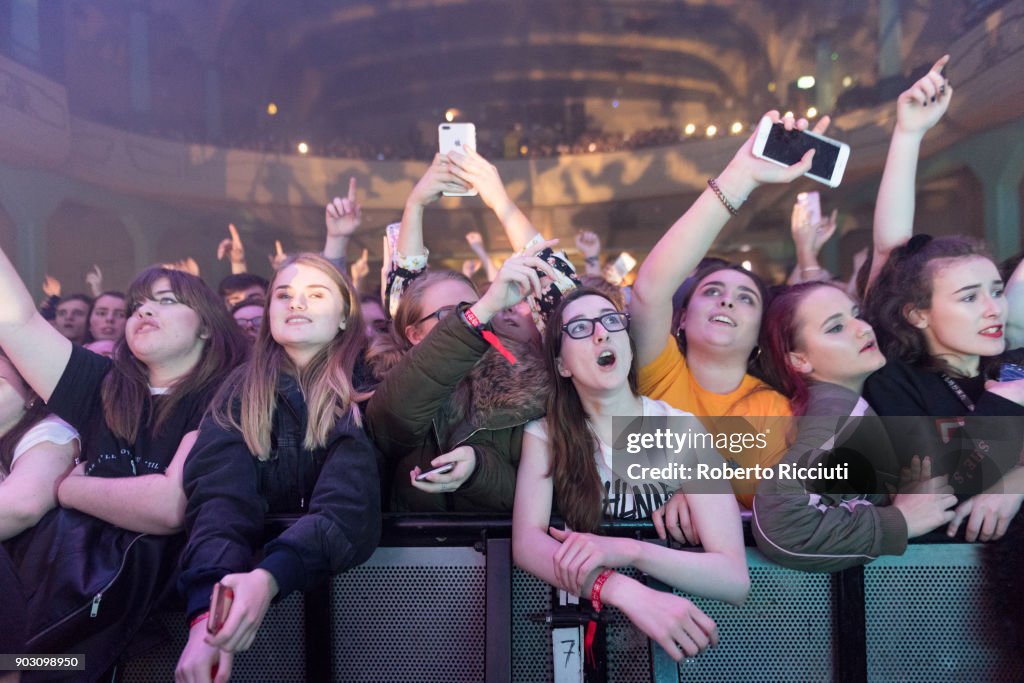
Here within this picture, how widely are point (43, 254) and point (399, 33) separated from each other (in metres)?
3.70

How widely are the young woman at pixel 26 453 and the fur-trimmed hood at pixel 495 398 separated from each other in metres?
1.02

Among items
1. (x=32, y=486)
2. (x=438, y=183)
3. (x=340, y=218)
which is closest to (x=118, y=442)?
(x=32, y=486)

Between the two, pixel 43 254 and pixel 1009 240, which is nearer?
pixel 43 254

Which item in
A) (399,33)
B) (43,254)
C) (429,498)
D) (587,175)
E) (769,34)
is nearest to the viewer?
(429,498)

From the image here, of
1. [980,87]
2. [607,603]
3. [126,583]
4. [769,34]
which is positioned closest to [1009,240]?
[980,87]

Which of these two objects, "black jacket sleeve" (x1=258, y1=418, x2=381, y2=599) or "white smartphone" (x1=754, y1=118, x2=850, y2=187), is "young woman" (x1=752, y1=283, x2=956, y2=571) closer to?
"white smartphone" (x1=754, y1=118, x2=850, y2=187)

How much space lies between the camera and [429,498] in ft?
5.61

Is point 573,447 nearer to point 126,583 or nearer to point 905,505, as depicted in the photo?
point 905,505

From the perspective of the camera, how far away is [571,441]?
1568 mm

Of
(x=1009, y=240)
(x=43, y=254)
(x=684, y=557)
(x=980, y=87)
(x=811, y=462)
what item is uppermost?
(x=980, y=87)

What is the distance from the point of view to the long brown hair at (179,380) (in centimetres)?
171

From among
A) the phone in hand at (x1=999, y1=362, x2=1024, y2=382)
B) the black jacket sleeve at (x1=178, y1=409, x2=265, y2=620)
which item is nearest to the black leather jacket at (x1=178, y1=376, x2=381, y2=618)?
the black jacket sleeve at (x1=178, y1=409, x2=265, y2=620)

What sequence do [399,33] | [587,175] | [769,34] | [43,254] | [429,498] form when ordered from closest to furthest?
[429,498]
[43,254]
[399,33]
[769,34]
[587,175]

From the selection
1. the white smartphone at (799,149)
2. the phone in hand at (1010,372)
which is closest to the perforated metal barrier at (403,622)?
the white smartphone at (799,149)
